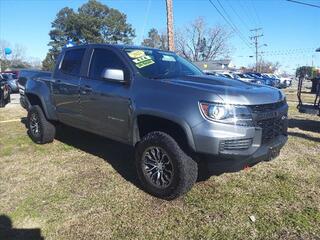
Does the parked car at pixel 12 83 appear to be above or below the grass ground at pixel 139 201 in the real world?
below

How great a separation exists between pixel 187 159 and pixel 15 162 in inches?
132

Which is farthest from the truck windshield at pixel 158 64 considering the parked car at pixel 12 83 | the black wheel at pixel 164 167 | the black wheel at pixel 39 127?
the parked car at pixel 12 83

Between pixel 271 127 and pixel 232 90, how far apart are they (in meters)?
0.68

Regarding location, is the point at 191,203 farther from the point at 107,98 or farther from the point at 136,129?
the point at 107,98

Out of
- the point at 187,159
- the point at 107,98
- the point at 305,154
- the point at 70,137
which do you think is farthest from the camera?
the point at 70,137

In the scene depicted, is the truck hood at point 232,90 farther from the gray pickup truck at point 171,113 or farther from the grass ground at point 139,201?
the grass ground at point 139,201

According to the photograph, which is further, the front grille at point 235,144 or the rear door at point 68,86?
the rear door at point 68,86

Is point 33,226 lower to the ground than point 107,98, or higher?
lower

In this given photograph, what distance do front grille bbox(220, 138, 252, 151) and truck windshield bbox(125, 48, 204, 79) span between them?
4.68 ft

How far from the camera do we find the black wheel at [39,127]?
296 inches

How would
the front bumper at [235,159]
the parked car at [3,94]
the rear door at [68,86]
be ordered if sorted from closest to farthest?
the front bumper at [235,159], the rear door at [68,86], the parked car at [3,94]

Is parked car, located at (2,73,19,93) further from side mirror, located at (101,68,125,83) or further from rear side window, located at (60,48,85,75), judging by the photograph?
side mirror, located at (101,68,125,83)

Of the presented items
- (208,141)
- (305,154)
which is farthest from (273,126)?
(305,154)

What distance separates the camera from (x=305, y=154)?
7000 millimetres
